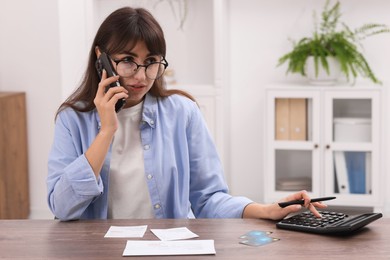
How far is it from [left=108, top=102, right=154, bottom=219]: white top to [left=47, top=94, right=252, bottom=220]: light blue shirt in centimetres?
3

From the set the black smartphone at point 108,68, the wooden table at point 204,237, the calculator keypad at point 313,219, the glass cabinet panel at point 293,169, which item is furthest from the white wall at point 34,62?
the calculator keypad at point 313,219

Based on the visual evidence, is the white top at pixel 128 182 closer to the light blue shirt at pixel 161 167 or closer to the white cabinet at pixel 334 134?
the light blue shirt at pixel 161 167

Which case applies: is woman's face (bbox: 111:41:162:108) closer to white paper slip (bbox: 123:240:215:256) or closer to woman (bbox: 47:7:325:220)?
woman (bbox: 47:7:325:220)

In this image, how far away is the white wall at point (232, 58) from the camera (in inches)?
165

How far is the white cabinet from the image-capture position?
4320 mm

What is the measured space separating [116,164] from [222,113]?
2393 mm

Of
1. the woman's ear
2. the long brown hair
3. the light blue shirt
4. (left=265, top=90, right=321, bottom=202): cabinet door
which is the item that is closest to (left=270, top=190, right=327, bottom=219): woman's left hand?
the light blue shirt

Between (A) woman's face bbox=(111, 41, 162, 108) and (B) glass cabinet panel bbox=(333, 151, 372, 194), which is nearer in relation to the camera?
(A) woman's face bbox=(111, 41, 162, 108)

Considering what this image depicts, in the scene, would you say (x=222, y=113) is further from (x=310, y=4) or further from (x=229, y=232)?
(x=229, y=232)

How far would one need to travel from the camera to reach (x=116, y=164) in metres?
2.15

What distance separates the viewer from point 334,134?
4.37 metres

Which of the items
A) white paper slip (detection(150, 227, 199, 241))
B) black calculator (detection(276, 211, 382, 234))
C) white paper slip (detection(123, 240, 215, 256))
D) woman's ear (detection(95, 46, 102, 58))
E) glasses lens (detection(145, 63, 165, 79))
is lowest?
white paper slip (detection(123, 240, 215, 256))

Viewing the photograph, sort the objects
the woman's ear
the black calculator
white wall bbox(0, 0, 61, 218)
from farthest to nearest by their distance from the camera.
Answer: white wall bbox(0, 0, 61, 218)
the woman's ear
the black calculator

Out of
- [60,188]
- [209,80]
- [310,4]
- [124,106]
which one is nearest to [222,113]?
[209,80]
